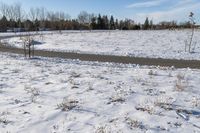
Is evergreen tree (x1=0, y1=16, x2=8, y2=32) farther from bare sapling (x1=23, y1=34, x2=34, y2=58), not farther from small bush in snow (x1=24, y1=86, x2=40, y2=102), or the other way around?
small bush in snow (x1=24, y1=86, x2=40, y2=102)

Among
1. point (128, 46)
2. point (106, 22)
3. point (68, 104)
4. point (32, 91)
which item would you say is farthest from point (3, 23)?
point (68, 104)

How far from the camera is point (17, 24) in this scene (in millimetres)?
100375

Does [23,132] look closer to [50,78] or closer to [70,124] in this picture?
[70,124]

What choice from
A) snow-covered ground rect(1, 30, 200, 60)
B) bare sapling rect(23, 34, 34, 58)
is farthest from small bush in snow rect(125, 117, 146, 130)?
snow-covered ground rect(1, 30, 200, 60)

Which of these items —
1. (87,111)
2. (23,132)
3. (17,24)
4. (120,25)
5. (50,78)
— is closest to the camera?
(23,132)

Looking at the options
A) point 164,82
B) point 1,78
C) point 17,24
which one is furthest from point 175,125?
point 17,24

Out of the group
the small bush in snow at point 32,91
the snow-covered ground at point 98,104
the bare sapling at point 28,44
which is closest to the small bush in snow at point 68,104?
the snow-covered ground at point 98,104

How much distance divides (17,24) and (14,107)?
9741cm

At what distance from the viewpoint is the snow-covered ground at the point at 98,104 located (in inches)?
240

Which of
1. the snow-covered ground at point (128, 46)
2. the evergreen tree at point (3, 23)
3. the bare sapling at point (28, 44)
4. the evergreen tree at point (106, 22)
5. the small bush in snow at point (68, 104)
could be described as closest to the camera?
the small bush in snow at point (68, 104)

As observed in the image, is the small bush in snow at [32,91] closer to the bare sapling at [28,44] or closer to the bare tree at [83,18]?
the bare sapling at [28,44]

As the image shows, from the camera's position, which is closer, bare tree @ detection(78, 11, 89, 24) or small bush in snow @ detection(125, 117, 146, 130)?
small bush in snow @ detection(125, 117, 146, 130)

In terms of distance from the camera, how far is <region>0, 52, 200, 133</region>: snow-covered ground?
6094 millimetres

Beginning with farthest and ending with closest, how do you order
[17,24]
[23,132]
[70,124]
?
[17,24] < [70,124] < [23,132]
